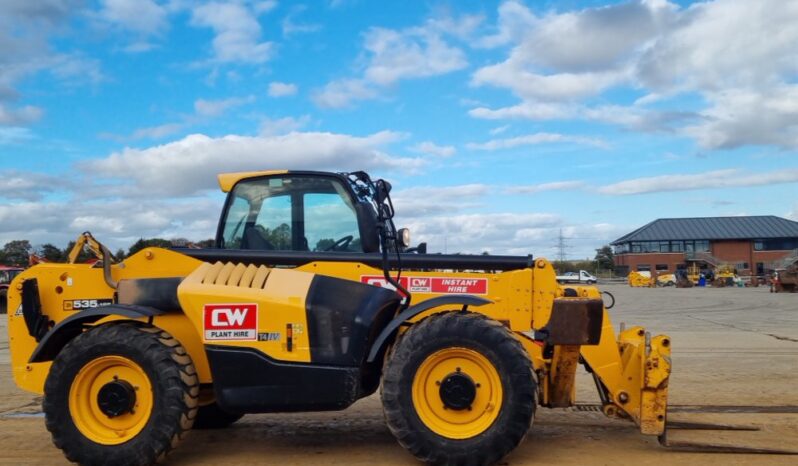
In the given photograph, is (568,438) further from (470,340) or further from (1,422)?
(1,422)

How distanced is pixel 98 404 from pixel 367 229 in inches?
97.1

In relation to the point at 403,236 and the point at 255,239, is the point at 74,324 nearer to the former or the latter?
the point at 255,239

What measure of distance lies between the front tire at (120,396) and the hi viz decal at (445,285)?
72.4 inches

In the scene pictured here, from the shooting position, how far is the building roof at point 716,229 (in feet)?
285

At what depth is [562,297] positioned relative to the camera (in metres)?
5.82

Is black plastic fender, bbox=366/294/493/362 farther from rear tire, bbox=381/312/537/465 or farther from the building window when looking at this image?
the building window

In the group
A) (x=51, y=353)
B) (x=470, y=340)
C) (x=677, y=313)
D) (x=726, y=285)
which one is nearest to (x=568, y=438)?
(x=470, y=340)

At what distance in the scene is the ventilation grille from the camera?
5500mm

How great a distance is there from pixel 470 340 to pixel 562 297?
1.07m

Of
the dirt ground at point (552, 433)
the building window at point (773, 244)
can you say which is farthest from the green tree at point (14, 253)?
the building window at point (773, 244)

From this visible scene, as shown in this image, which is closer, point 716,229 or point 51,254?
point 51,254

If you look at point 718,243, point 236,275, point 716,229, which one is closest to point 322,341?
point 236,275

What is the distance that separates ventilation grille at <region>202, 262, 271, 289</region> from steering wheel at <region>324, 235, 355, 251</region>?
58 centimetres

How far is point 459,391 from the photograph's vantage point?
17.1ft
